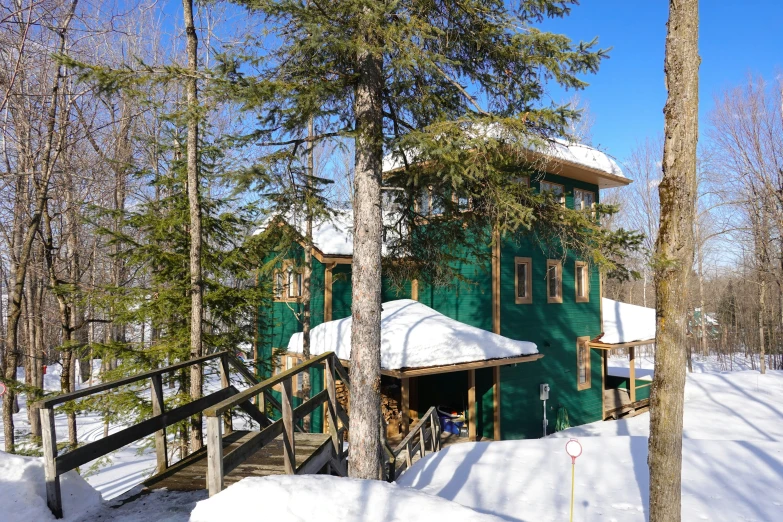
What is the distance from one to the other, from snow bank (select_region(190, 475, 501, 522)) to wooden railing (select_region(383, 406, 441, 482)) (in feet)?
14.3

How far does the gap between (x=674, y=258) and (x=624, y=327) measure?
15120 millimetres

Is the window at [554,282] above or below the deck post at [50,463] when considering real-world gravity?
above

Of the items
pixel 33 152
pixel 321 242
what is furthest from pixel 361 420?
pixel 33 152

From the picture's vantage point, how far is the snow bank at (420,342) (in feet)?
36.9

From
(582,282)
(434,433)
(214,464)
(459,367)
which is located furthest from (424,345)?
(582,282)

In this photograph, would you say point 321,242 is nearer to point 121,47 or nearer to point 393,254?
point 393,254

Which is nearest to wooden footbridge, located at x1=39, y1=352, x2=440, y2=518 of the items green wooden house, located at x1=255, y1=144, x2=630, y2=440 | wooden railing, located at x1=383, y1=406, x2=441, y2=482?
wooden railing, located at x1=383, y1=406, x2=441, y2=482

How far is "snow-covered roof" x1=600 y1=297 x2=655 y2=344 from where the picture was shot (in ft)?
57.3

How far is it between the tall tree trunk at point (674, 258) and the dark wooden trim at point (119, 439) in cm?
435

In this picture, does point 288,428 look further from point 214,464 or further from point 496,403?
point 496,403

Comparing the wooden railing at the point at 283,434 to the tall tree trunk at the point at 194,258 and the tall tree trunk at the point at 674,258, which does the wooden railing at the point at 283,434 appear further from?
the tall tree trunk at the point at 674,258

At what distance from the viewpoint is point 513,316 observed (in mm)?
15102

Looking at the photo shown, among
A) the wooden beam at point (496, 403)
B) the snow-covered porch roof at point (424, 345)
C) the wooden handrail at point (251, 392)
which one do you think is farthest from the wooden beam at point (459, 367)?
the wooden handrail at point (251, 392)

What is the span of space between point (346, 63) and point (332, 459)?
16.9 ft
